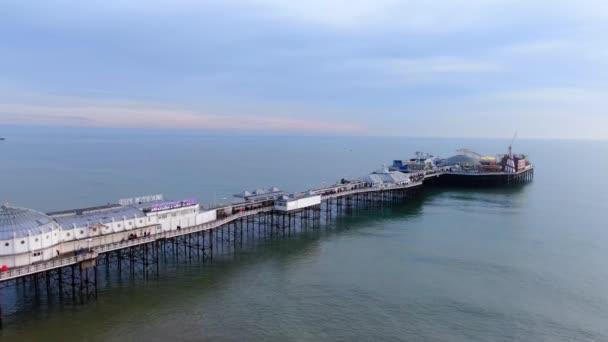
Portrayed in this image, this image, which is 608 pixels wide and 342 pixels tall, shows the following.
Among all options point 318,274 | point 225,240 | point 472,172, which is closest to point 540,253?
point 318,274

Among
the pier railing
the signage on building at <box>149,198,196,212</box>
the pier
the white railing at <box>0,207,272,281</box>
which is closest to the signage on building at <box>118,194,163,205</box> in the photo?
the signage on building at <box>149,198,196,212</box>

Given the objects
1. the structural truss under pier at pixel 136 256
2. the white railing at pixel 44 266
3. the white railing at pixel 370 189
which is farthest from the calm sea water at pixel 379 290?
the white railing at pixel 370 189

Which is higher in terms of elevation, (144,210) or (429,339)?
(144,210)

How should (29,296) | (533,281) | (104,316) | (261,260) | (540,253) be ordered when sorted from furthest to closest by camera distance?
(540,253), (261,260), (533,281), (29,296), (104,316)

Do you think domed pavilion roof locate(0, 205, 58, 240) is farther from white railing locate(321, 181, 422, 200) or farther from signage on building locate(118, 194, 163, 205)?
white railing locate(321, 181, 422, 200)

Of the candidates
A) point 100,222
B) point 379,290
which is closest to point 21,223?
point 100,222

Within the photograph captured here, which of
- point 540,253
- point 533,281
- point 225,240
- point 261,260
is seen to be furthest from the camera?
point 225,240

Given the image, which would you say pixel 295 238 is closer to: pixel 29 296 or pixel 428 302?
pixel 428 302
